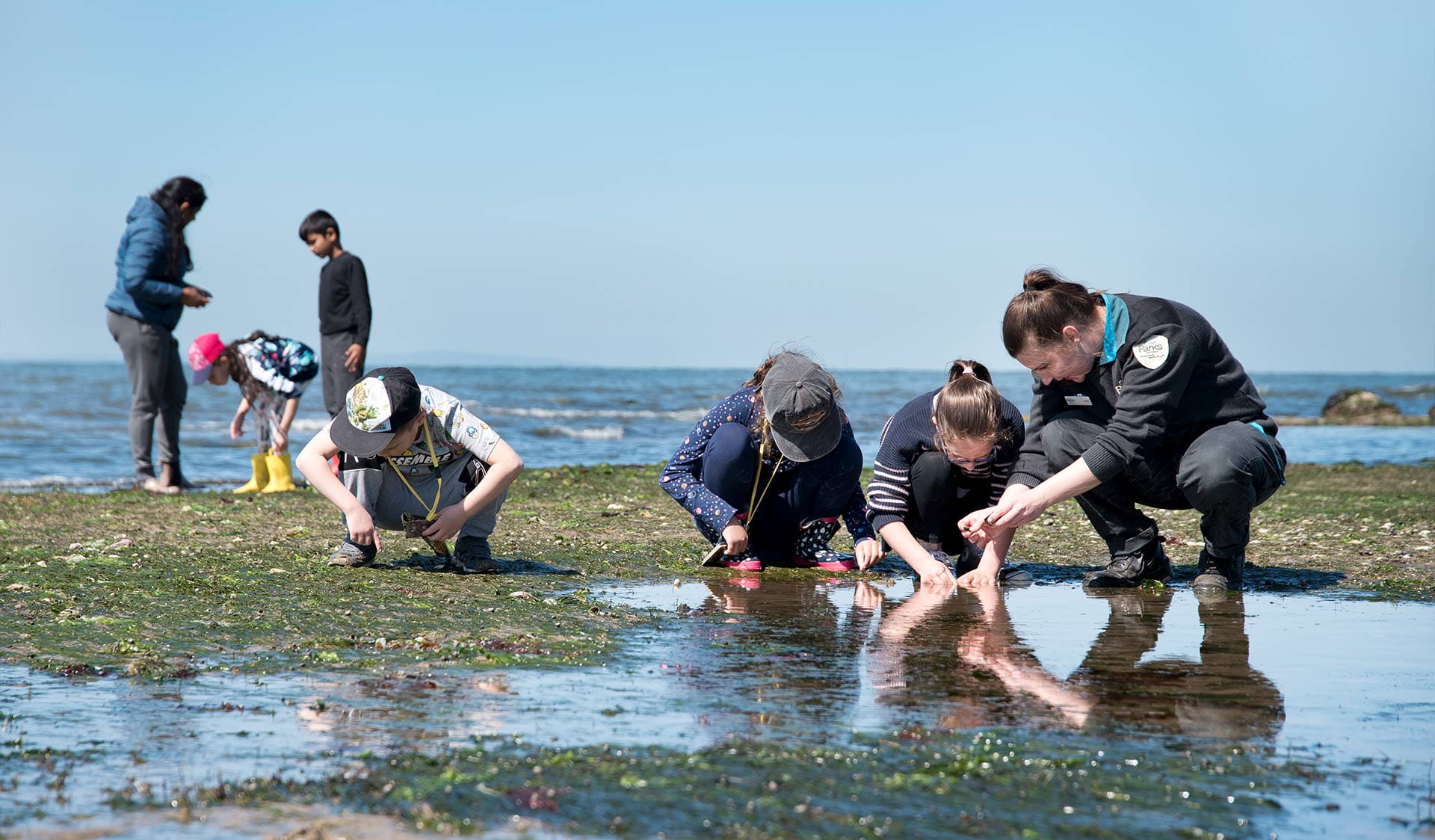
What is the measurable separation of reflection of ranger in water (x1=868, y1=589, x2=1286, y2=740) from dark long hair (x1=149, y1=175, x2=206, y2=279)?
6.44 m

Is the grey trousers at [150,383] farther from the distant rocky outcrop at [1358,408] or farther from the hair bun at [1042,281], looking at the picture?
the distant rocky outcrop at [1358,408]

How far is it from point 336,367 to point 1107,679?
23.2 ft

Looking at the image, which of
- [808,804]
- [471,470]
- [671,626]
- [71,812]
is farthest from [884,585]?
[71,812]

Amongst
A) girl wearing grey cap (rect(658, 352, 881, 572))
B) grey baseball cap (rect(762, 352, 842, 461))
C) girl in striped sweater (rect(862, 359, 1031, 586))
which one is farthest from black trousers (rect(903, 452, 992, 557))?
grey baseball cap (rect(762, 352, 842, 461))

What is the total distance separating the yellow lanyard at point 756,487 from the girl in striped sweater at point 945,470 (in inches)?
17.9

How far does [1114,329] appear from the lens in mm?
4160

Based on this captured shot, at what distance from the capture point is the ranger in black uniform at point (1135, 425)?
4.09 metres

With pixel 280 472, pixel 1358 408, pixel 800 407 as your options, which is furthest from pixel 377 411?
pixel 1358 408

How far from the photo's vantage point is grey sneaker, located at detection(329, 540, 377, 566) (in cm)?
485

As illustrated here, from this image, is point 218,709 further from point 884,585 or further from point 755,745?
point 884,585

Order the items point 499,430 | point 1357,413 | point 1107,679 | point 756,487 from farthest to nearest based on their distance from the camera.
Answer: point 1357,413, point 499,430, point 756,487, point 1107,679

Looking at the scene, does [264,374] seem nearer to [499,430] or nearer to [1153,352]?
[1153,352]

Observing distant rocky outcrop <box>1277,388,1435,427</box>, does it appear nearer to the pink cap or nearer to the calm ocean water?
the calm ocean water

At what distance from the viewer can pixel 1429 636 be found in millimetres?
3660
